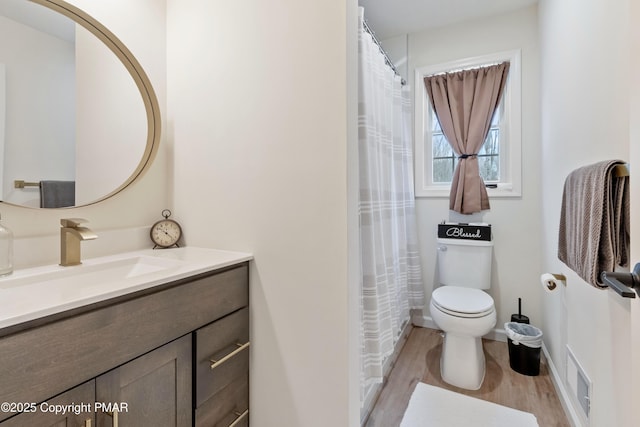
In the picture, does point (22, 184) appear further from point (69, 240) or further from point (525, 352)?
point (525, 352)

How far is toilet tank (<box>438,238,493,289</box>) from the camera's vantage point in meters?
2.11

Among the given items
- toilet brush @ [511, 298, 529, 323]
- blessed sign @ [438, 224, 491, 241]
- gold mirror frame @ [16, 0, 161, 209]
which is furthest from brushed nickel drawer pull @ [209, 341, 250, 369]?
toilet brush @ [511, 298, 529, 323]

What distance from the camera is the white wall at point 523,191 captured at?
2.11 meters

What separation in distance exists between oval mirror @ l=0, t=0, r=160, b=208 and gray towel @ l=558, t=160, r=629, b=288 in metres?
1.77

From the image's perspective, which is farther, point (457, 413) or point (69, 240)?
point (457, 413)

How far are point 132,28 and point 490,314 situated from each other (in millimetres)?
2349

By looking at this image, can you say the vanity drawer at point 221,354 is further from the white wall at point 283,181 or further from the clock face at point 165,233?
the clock face at point 165,233

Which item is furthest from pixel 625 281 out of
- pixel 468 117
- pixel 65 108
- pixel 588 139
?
pixel 468 117

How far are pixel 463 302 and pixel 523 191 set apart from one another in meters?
1.01

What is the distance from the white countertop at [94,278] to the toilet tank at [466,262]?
1.61 metres

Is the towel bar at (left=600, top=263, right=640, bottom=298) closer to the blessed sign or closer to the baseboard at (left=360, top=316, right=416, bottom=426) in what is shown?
the baseboard at (left=360, top=316, right=416, bottom=426)

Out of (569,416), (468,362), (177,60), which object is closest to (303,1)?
(177,60)

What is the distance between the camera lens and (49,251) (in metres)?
1.05

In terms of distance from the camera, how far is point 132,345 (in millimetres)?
795
